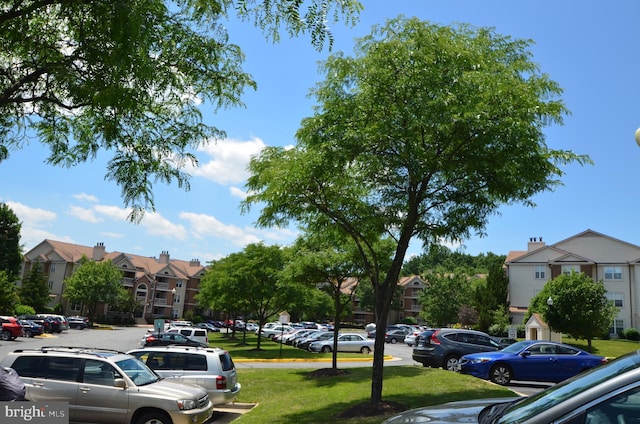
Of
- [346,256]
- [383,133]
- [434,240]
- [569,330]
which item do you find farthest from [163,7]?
[569,330]

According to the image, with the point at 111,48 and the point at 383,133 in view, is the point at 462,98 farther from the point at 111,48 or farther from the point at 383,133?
the point at 111,48

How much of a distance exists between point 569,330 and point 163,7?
107 feet

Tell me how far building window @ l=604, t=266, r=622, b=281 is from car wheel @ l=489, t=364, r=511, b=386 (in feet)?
155

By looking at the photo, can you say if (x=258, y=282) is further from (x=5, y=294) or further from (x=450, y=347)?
(x=5, y=294)

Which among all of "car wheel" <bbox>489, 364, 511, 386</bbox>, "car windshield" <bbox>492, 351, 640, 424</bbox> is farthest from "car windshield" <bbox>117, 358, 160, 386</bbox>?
"car wheel" <bbox>489, 364, 511, 386</bbox>

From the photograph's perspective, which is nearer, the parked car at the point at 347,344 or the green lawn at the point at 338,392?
the green lawn at the point at 338,392

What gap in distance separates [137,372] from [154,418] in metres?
1.16

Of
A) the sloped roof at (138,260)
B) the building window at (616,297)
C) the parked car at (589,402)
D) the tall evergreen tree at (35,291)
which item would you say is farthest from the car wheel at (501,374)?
the sloped roof at (138,260)

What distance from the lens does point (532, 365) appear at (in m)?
15.5

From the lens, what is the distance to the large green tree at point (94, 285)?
64.2 meters

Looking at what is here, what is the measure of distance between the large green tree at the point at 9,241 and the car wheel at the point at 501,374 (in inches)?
2598

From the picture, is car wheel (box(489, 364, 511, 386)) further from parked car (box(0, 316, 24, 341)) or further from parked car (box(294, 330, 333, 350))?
parked car (box(0, 316, 24, 341))

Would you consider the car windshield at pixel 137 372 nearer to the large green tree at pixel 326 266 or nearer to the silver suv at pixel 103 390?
the silver suv at pixel 103 390

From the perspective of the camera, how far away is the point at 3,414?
20.6ft
